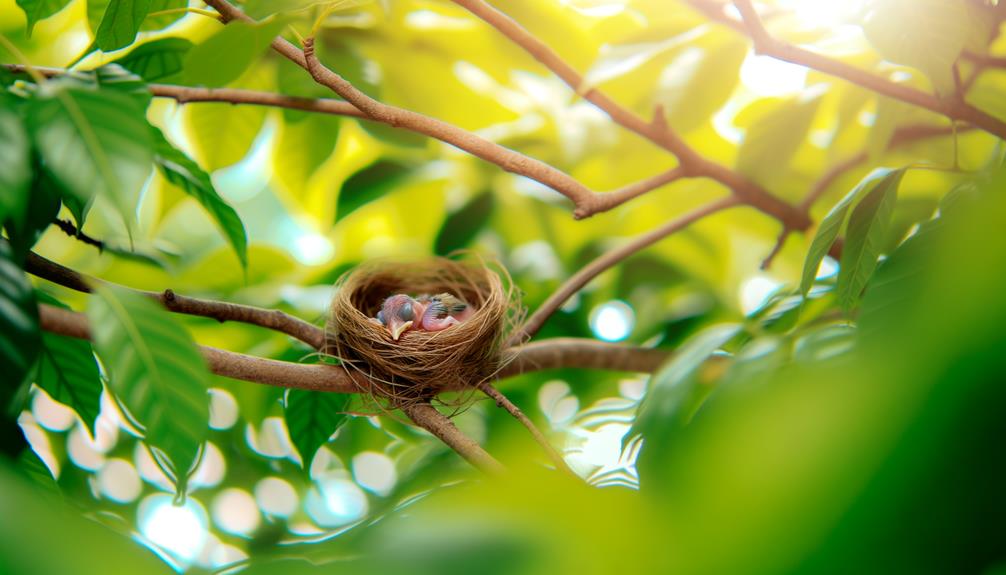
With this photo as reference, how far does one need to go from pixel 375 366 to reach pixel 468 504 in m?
0.58

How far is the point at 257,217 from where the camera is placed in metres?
1.68

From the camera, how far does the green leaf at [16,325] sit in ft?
1.13

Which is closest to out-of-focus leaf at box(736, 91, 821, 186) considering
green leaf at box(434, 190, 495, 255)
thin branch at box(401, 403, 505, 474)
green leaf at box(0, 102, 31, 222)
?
green leaf at box(434, 190, 495, 255)

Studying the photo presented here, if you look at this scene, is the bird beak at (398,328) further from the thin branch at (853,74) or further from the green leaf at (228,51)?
the thin branch at (853,74)

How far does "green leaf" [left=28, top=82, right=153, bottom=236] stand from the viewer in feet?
1.18

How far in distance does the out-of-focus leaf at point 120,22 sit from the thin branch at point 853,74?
462mm

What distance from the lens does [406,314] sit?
3.33 ft

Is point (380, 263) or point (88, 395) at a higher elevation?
point (380, 263)

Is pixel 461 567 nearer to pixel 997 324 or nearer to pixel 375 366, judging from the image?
pixel 997 324

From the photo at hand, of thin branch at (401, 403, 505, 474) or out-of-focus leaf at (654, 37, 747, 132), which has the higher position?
out-of-focus leaf at (654, 37, 747, 132)

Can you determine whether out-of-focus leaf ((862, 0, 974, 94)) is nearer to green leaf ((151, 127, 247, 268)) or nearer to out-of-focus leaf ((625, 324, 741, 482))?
out-of-focus leaf ((625, 324, 741, 482))

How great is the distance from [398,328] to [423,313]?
0.40 feet

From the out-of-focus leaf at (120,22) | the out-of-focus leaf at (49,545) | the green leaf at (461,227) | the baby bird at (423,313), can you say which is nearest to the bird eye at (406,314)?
the baby bird at (423,313)

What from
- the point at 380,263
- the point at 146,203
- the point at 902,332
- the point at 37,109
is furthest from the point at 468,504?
the point at 146,203
